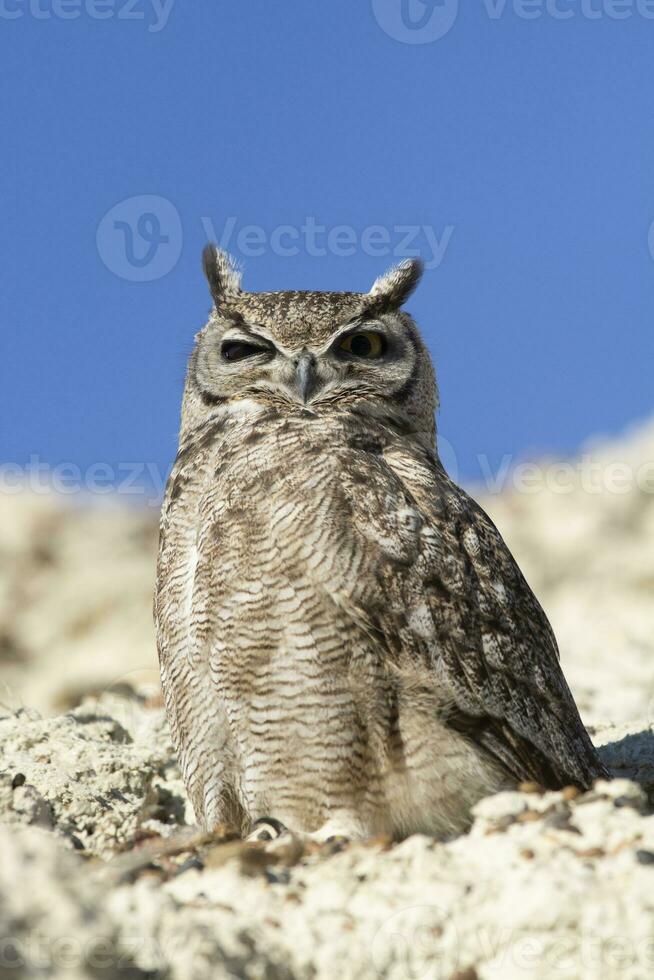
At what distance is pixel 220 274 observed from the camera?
627 cm

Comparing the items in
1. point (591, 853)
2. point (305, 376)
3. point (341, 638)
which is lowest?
point (591, 853)

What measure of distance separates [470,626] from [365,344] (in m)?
1.61

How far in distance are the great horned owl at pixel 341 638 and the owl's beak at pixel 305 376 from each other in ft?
0.05

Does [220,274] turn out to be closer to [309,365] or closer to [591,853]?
[309,365]

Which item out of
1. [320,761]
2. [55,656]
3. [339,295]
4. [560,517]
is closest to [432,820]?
[320,761]

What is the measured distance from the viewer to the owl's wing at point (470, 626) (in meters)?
4.52

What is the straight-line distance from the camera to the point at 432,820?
14.2 ft

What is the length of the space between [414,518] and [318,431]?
533 mm

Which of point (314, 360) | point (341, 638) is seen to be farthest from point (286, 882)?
point (314, 360)

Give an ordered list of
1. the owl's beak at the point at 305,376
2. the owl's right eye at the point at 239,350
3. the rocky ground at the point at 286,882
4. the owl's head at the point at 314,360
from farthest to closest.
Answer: the owl's right eye at the point at 239,350
the owl's head at the point at 314,360
the owl's beak at the point at 305,376
the rocky ground at the point at 286,882

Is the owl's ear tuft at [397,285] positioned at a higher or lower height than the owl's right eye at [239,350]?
higher

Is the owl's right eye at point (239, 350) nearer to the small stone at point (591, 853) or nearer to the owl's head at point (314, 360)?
the owl's head at point (314, 360)

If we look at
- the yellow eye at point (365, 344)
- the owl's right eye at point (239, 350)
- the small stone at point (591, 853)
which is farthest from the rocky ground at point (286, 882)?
the yellow eye at point (365, 344)

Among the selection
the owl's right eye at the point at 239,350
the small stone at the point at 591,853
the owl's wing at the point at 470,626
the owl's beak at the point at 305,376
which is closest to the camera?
the small stone at the point at 591,853
